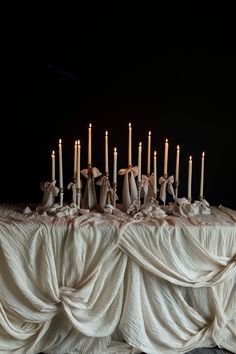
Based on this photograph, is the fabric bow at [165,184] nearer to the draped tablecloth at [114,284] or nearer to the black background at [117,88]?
the draped tablecloth at [114,284]

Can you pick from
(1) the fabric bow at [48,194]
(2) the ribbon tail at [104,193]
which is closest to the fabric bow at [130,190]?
(2) the ribbon tail at [104,193]

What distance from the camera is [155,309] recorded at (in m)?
1.66

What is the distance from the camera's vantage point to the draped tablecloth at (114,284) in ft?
5.17

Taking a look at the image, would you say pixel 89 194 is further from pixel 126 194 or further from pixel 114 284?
pixel 114 284

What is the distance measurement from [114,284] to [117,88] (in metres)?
1.28

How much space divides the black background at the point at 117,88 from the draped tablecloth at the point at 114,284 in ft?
2.40

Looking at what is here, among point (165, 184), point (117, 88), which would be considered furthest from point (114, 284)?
point (117, 88)

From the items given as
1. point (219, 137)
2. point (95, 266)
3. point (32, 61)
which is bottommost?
point (95, 266)

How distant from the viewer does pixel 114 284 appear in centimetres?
160

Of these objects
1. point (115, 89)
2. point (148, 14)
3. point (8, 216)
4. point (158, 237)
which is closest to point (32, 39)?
point (115, 89)

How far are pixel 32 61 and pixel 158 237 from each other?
4.51 ft

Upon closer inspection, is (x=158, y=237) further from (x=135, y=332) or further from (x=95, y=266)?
(x=135, y=332)

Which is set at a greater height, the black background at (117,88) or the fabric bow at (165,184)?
the black background at (117,88)

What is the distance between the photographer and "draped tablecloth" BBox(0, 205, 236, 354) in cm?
158
